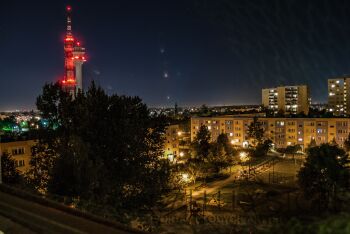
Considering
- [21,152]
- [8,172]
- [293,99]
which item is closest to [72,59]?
[293,99]

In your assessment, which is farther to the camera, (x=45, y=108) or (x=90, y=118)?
(x=45, y=108)

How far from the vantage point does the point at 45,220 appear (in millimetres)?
2875

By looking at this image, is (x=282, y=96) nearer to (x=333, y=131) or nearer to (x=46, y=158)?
(x=333, y=131)

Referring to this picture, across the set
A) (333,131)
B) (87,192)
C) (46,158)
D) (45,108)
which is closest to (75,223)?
(87,192)

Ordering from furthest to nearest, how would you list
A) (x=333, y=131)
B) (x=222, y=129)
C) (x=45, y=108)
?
(x=222, y=129) → (x=333, y=131) → (x=45, y=108)

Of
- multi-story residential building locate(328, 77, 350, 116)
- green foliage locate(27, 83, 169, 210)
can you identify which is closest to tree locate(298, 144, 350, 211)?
green foliage locate(27, 83, 169, 210)

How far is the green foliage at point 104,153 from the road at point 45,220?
2503 mm

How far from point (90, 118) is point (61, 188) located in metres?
2.26

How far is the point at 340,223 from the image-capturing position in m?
1.69

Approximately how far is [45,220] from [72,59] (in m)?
69.7

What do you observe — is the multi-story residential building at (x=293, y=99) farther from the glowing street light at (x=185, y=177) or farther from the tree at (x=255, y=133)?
the glowing street light at (x=185, y=177)

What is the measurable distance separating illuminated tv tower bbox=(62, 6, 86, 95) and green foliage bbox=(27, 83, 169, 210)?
184 ft

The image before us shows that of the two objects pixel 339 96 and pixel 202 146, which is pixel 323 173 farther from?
pixel 339 96

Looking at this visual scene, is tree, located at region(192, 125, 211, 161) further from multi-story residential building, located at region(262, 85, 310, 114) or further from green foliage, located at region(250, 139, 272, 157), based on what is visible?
multi-story residential building, located at region(262, 85, 310, 114)
